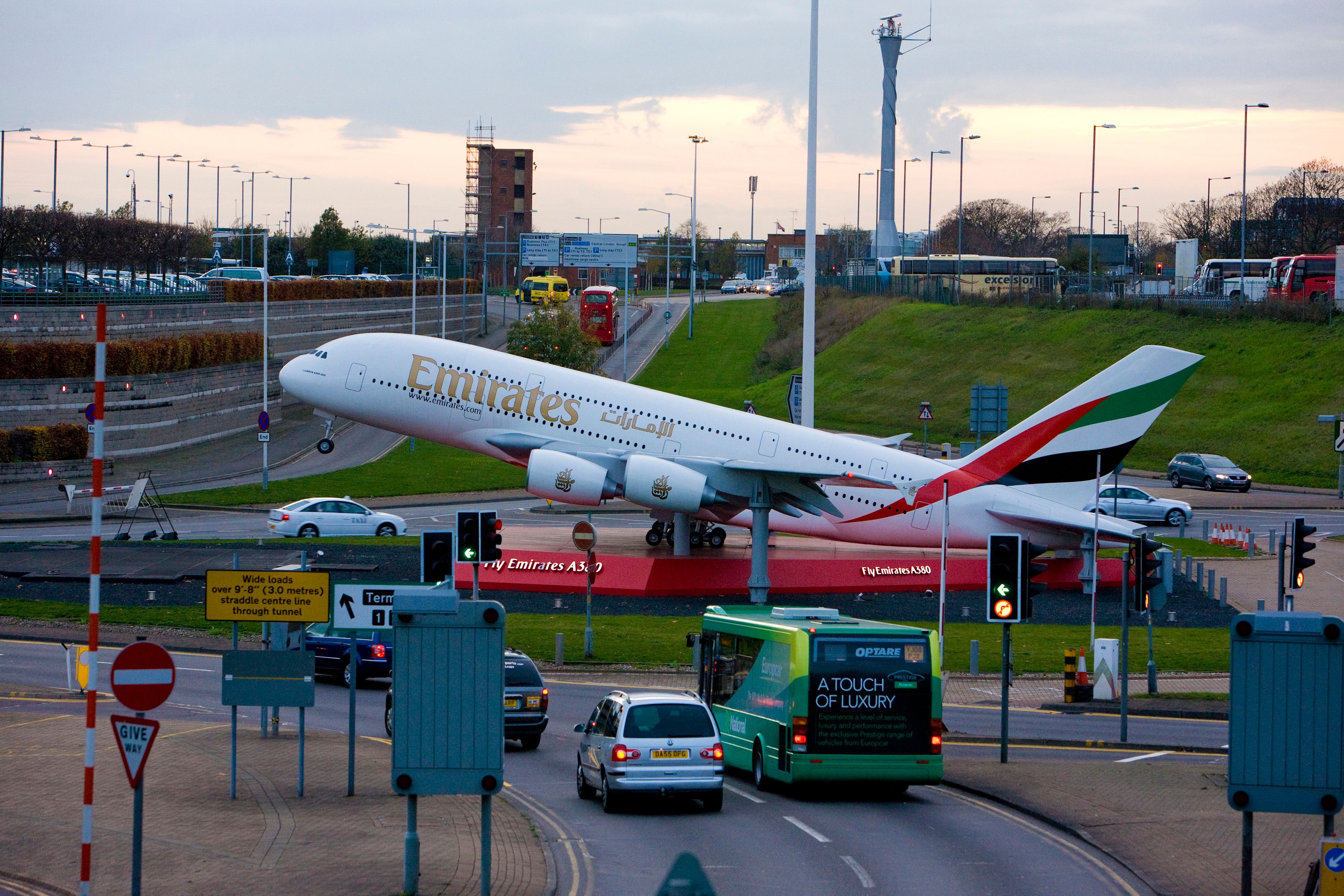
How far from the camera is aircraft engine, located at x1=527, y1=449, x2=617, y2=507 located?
3738cm

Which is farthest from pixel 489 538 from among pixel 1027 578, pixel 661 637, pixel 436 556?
pixel 661 637

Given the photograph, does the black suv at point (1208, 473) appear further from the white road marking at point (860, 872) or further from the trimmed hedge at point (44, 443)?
the white road marking at point (860, 872)

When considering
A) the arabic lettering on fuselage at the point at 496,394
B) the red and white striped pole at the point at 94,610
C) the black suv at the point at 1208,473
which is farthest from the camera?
the black suv at the point at 1208,473

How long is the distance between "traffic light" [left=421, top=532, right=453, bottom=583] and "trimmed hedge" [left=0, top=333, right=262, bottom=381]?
4188 centimetres

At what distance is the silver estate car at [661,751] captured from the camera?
17.9m

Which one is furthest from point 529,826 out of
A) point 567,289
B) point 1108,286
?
point 567,289

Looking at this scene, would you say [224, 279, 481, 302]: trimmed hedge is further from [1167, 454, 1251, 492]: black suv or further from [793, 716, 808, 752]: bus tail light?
[793, 716, 808, 752]: bus tail light

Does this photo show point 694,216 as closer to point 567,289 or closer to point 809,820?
point 567,289

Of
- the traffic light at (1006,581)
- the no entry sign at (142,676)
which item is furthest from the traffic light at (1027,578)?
the no entry sign at (142,676)

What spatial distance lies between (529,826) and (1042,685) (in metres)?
18.9

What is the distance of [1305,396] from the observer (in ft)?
245

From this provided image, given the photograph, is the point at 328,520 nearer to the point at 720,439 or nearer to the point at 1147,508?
the point at 720,439

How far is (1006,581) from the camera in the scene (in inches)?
913

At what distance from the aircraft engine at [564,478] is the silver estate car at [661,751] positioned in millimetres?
19200
